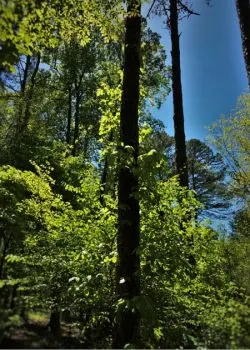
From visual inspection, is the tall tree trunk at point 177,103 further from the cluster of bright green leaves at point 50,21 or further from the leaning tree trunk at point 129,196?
the cluster of bright green leaves at point 50,21

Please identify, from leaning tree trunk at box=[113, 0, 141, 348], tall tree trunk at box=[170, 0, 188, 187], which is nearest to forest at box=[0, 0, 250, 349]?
leaning tree trunk at box=[113, 0, 141, 348]

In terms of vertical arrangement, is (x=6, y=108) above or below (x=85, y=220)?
above

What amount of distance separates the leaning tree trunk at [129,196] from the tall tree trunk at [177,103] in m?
4.65

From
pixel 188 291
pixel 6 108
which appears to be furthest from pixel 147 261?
pixel 6 108

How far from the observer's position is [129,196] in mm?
5227

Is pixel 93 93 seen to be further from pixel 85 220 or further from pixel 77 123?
pixel 85 220

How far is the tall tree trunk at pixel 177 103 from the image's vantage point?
11.0 metres

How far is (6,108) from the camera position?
53.0 ft

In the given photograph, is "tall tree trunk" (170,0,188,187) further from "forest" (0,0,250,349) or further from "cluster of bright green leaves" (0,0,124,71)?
"cluster of bright green leaves" (0,0,124,71)

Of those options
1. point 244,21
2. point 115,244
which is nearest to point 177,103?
point 244,21

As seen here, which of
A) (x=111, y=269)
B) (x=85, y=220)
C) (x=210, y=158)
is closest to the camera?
(x=111, y=269)

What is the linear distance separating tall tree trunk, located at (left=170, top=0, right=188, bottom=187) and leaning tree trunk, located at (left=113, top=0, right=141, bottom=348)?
15.2 feet

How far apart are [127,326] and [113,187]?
2.61m

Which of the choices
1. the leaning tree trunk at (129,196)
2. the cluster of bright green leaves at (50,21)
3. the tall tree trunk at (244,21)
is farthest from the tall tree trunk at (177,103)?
the cluster of bright green leaves at (50,21)
